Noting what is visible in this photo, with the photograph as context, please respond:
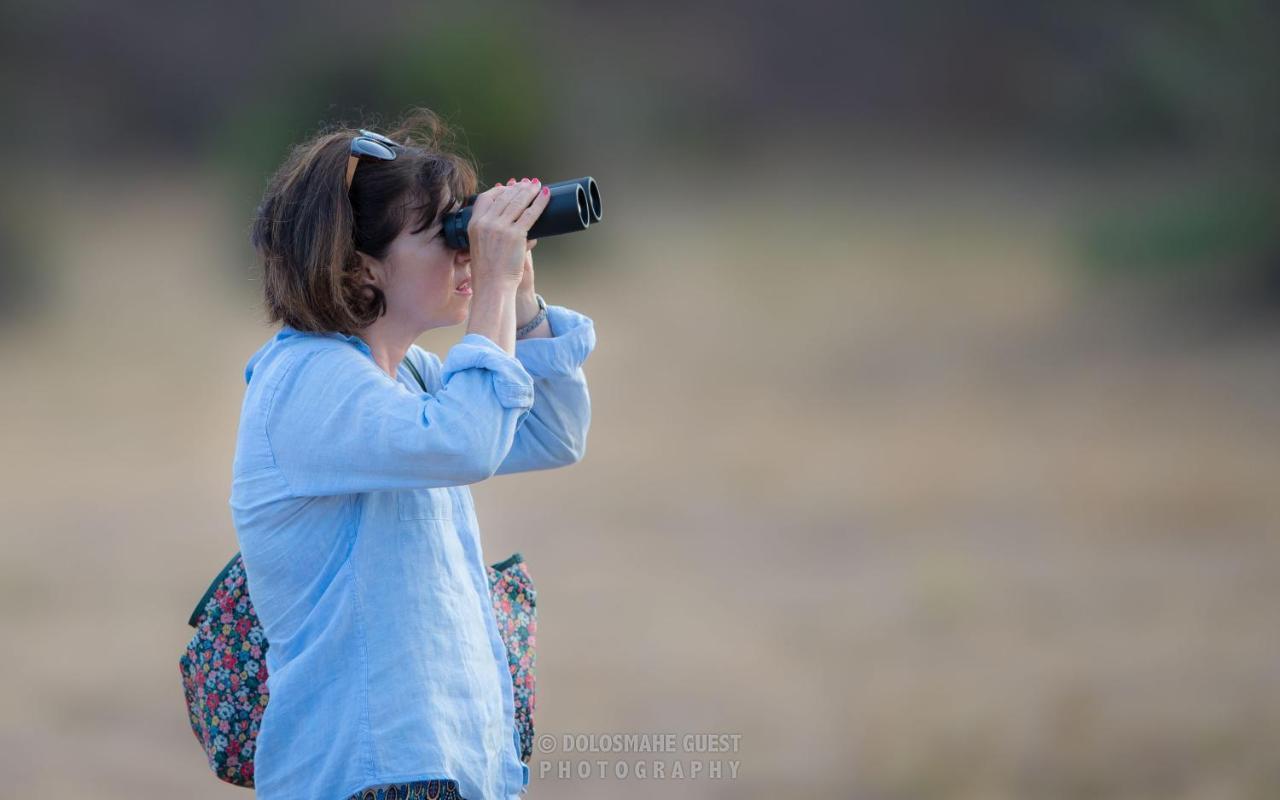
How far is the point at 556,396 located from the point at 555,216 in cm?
21

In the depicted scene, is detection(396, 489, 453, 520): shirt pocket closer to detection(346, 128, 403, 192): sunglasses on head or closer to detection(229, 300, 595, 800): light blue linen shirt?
detection(229, 300, 595, 800): light blue linen shirt

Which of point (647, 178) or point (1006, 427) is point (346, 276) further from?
point (647, 178)

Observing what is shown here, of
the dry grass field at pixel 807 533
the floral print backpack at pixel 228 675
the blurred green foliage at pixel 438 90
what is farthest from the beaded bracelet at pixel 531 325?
the blurred green foliage at pixel 438 90

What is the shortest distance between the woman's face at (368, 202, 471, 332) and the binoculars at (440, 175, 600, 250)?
0.01 meters

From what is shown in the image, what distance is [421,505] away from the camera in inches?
48.3

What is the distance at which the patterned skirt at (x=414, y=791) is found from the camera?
116 cm

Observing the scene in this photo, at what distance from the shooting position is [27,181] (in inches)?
485

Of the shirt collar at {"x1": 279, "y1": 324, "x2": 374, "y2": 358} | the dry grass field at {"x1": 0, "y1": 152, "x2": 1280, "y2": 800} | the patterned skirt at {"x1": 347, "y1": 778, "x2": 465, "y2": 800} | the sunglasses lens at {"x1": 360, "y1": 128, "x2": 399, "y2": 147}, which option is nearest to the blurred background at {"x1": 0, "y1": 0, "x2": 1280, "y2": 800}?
the dry grass field at {"x1": 0, "y1": 152, "x2": 1280, "y2": 800}

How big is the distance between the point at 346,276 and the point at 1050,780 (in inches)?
79.8

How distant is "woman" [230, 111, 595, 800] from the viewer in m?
1.15

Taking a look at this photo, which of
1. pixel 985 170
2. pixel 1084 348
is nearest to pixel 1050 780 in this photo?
pixel 1084 348

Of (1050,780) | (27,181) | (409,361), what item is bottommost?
(1050,780)

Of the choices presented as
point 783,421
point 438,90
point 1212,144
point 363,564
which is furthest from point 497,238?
point 1212,144

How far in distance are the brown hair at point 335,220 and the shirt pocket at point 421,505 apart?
16cm
